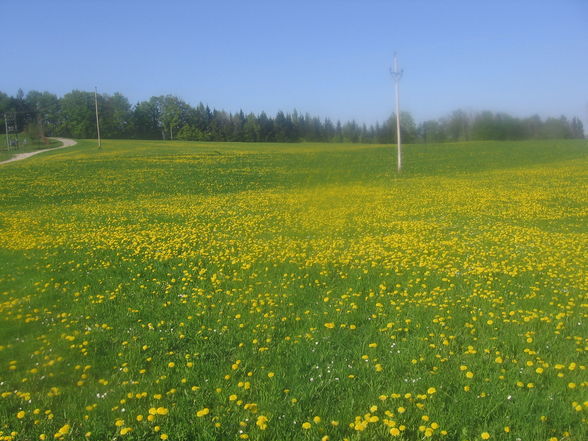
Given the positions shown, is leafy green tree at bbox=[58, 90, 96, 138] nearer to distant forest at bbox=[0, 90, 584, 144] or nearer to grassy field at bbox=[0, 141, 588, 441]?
distant forest at bbox=[0, 90, 584, 144]

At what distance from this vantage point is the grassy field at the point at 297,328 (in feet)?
13.1

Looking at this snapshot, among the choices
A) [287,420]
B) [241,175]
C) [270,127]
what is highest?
[270,127]

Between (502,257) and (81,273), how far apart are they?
9.15m

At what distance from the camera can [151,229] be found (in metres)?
13.9

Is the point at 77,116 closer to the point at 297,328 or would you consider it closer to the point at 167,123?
the point at 167,123

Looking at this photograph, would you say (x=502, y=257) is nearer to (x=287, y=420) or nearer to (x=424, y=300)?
(x=424, y=300)

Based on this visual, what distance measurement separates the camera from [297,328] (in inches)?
237

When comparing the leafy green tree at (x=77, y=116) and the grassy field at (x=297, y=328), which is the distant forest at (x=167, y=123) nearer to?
the leafy green tree at (x=77, y=116)

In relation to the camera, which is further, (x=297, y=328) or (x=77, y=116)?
(x=77, y=116)

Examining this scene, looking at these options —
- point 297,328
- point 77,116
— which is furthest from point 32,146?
point 297,328

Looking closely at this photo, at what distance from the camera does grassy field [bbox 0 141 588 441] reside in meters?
3.98

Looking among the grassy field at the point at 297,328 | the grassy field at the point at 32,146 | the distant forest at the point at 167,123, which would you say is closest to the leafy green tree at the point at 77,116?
the distant forest at the point at 167,123

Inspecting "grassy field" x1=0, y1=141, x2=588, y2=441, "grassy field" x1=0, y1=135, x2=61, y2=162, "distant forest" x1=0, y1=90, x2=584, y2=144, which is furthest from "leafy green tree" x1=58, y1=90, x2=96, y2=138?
"grassy field" x1=0, y1=141, x2=588, y2=441

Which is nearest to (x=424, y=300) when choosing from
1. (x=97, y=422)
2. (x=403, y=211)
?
(x=97, y=422)
